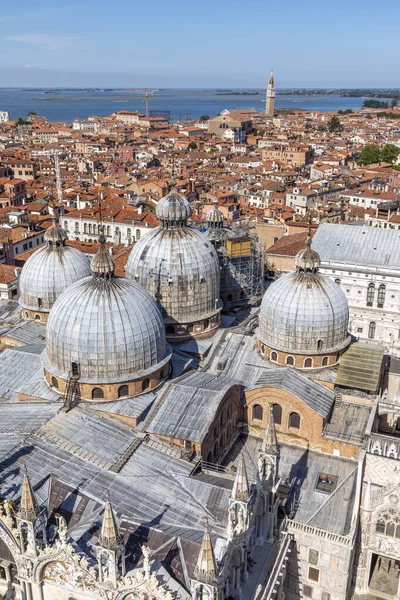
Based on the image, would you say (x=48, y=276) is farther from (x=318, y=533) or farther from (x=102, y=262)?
(x=318, y=533)

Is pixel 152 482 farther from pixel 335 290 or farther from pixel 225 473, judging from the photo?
pixel 335 290

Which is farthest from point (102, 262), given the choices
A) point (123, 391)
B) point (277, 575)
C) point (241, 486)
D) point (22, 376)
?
point (277, 575)

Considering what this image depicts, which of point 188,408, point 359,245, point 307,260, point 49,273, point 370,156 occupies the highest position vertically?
point 307,260

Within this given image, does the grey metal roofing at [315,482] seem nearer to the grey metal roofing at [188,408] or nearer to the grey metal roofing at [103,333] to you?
the grey metal roofing at [188,408]

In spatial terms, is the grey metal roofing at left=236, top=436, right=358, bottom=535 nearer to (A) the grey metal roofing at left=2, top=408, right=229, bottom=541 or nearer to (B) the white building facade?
(A) the grey metal roofing at left=2, top=408, right=229, bottom=541

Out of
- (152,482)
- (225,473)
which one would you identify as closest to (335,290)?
(225,473)
